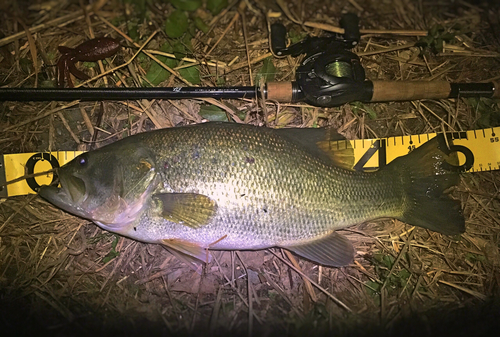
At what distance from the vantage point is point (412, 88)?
221 centimetres

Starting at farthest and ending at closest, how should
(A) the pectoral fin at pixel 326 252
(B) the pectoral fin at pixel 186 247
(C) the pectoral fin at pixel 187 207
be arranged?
1. (A) the pectoral fin at pixel 326 252
2. (B) the pectoral fin at pixel 186 247
3. (C) the pectoral fin at pixel 187 207

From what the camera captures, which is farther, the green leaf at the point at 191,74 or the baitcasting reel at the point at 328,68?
the green leaf at the point at 191,74

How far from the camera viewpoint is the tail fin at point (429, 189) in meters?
2.11

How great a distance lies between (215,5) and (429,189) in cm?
206

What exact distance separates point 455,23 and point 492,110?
0.77 m

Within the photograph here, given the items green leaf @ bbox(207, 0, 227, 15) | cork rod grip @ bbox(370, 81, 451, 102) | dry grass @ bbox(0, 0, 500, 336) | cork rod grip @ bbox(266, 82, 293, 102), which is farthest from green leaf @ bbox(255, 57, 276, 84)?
cork rod grip @ bbox(370, 81, 451, 102)

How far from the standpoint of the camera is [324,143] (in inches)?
81.4

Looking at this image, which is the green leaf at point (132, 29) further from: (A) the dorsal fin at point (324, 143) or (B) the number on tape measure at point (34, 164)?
(A) the dorsal fin at point (324, 143)

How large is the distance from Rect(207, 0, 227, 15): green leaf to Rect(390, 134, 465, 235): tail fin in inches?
67.7

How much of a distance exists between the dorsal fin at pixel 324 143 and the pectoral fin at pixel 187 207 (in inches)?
26.6

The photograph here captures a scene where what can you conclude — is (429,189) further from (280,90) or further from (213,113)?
(213,113)

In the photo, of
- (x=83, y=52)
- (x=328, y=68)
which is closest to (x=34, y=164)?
(x=83, y=52)

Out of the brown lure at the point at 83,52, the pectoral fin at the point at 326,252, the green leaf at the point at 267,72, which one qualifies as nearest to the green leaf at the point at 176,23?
the brown lure at the point at 83,52

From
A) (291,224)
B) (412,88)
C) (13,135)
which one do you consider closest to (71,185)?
(13,135)
